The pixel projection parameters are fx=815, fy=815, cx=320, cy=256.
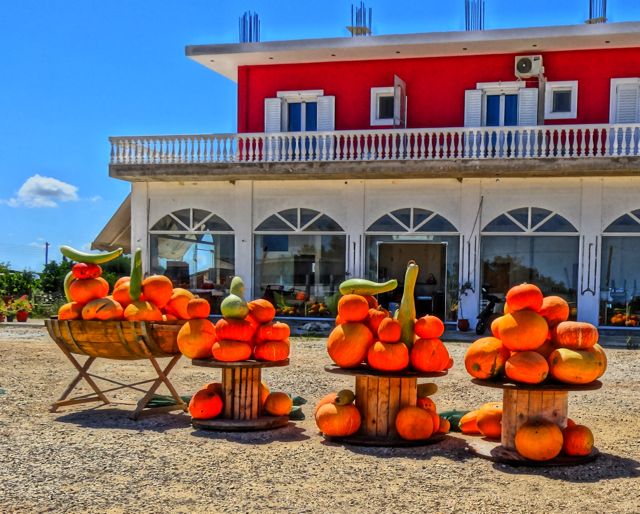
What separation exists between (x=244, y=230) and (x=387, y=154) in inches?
169

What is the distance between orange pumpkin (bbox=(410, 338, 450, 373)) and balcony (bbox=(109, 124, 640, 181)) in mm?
12983

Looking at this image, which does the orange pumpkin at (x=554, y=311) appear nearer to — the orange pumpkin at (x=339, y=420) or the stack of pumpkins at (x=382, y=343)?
the stack of pumpkins at (x=382, y=343)

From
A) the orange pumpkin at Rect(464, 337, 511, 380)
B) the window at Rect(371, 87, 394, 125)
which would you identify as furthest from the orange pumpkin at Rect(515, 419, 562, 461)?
the window at Rect(371, 87, 394, 125)

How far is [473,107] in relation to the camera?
20.7m

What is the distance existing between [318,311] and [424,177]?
14.3 ft

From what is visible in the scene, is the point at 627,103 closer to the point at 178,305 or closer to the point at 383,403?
the point at 178,305

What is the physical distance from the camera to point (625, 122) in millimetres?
19844

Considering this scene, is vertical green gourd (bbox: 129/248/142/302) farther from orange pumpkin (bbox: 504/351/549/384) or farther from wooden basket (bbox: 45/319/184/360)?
orange pumpkin (bbox: 504/351/549/384)

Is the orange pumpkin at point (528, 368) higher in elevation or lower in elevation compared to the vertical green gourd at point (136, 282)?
lower

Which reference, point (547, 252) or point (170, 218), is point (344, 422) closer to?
point (547, 252)

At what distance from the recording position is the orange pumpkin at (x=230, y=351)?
279 inches

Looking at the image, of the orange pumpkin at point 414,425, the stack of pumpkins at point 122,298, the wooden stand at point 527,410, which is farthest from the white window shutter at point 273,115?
the wooden stand at point 527,410

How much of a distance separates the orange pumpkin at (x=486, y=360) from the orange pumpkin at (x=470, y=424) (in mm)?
993

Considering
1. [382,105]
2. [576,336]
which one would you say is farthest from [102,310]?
[382,105]
